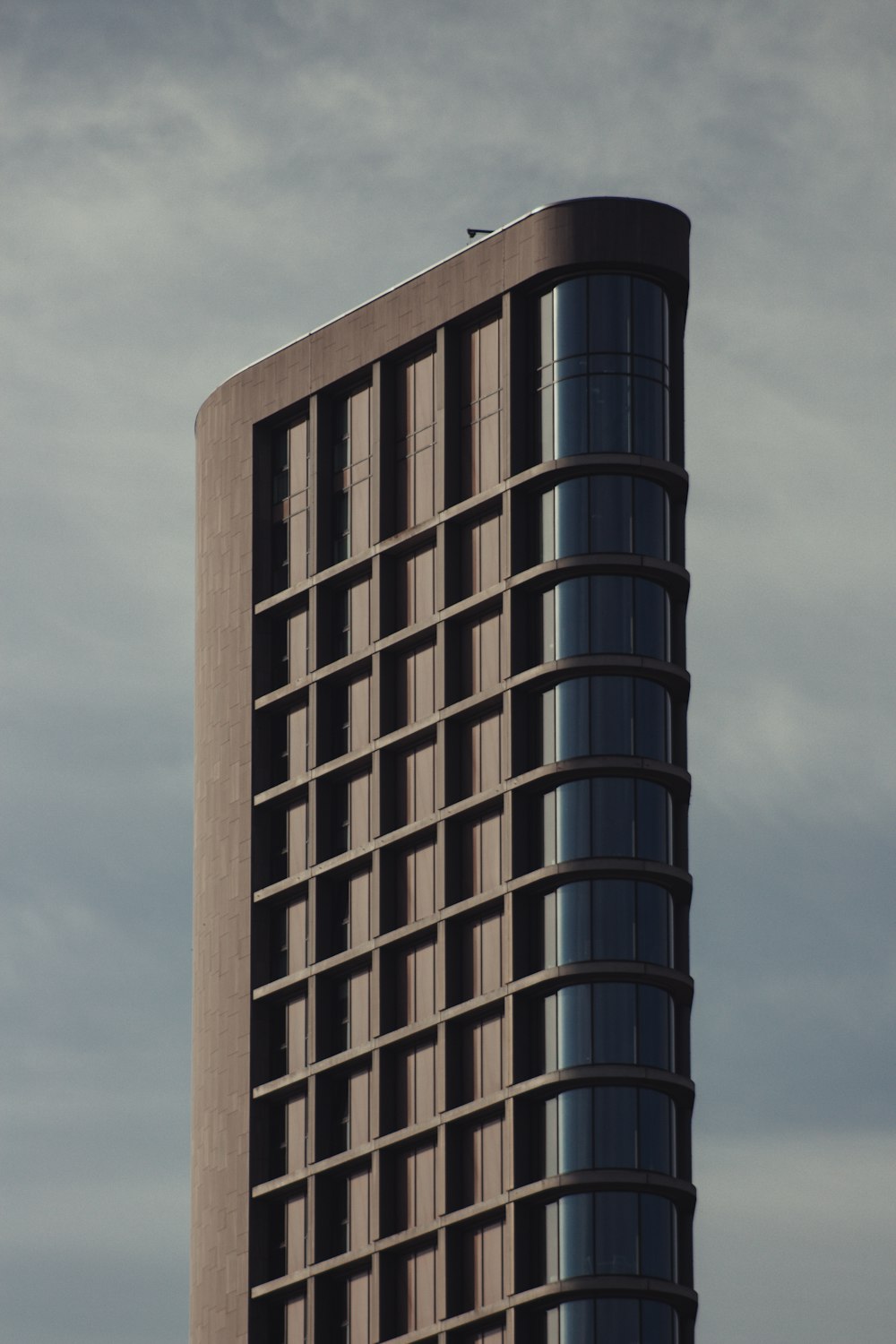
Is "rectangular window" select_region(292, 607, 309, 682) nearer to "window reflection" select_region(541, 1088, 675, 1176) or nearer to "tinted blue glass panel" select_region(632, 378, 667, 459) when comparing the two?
"tinted blue glass panel" select_region(632, 378, 667, 459)

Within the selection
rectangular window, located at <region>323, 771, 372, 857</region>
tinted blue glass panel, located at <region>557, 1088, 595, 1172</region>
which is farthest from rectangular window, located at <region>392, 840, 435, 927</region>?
tinted blue glass panel, located at <region>557, 1088, 595, 1172</region>

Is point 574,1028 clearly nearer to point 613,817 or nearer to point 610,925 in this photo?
point 610,925

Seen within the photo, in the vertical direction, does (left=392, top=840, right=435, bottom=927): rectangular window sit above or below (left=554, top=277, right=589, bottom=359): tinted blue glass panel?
below

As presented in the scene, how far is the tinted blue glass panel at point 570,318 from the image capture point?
476 feet

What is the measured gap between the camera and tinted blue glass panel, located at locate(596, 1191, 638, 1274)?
134 meters

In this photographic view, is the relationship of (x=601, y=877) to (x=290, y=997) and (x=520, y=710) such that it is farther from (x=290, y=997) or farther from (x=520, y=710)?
(x=290, y=997)

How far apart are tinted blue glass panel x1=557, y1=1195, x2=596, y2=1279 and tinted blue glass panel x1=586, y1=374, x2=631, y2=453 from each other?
30271 millimetres

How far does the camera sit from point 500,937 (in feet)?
462

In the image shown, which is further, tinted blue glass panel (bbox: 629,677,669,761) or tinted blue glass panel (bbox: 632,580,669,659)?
tinted blue glass panel (bbox: 632,580,669,659)

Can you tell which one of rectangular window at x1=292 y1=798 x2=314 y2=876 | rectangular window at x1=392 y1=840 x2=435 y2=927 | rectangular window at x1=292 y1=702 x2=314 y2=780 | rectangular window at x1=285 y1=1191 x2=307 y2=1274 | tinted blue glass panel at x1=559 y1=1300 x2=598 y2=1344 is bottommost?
tinted blue glass panel at x1=559 y1=1300 x2=598 y2=1344

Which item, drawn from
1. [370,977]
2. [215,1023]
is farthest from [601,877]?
[215,1023]

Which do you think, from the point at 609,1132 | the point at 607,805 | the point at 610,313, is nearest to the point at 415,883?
the point at 607,805

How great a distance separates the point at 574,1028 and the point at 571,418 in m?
25.0

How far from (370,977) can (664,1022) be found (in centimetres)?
1439
